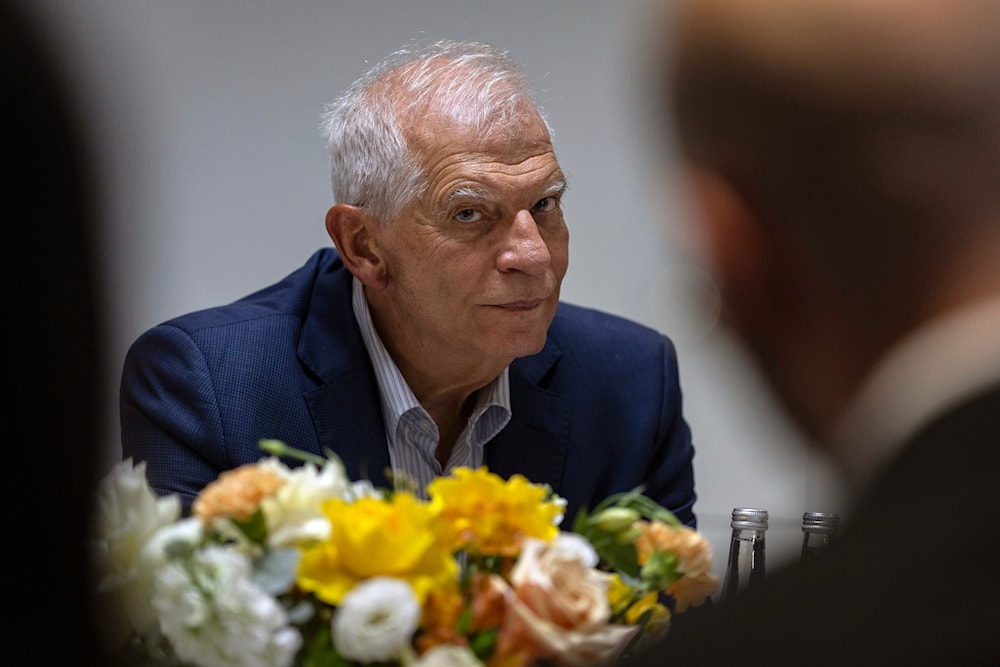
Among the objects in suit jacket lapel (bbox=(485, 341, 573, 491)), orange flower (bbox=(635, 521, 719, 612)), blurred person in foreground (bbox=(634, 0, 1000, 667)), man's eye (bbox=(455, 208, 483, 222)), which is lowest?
suit jacket lapel (bbox=(485, 341, 573, 491))

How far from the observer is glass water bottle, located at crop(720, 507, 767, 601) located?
1.32 metres

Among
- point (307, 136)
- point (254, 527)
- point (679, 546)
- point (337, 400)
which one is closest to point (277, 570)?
point (254, 527)

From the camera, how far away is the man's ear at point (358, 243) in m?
2.13

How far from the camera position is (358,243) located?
2.16 metres

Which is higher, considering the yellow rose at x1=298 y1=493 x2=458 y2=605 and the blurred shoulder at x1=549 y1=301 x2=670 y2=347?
the yellow rose at x1=298 y1=493 x2=458 y2=605

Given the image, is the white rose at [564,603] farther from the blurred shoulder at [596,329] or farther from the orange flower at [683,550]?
the blurred shoulder at [596,329]

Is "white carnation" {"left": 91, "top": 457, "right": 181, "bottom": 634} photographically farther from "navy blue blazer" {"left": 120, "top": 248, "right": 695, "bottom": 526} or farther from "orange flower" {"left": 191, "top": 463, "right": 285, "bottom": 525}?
"navy blue blazer" {"left": 120, "top": 248, "right": 695, "bottom": 526}

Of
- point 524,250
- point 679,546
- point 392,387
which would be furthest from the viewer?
point 392,387

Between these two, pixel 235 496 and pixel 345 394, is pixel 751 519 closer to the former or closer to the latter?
Answer: pixel 235 496

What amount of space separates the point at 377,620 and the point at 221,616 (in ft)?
0.37

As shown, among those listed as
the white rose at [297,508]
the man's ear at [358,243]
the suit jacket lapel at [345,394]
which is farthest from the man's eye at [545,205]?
the white rose at [297,508]

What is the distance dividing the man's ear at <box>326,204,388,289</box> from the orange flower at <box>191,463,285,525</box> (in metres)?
1.23

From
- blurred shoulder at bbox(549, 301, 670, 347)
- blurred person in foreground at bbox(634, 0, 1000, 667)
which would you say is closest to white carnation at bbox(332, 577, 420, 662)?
blurred person in foreground at bbox(634, 0, 1000, 667)

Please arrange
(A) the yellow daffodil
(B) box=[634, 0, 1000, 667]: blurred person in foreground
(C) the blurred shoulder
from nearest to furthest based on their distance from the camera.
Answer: (B) box=[634, 0, 1000, 667]: blurred person in foreground, (A) the yellow daffodil, (C) the blurred shoulder
